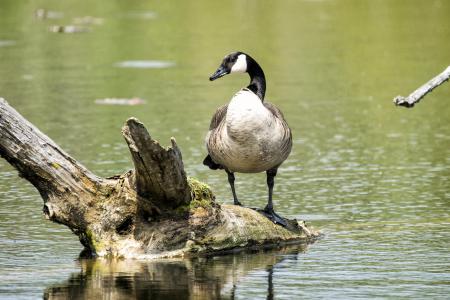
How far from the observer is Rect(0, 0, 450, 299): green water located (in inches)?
373

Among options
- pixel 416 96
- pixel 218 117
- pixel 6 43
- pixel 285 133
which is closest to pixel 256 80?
pixel 218 117

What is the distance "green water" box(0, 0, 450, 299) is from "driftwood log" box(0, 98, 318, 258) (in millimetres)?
239

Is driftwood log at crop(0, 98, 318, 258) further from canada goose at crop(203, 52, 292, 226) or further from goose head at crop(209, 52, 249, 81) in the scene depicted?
goose head at crop(209, 52, 249, 81)

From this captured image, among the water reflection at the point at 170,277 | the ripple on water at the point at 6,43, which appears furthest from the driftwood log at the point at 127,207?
the ripple on water at the point at 6,43

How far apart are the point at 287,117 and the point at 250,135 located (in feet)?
25.6

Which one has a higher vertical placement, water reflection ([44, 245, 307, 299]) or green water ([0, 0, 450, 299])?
green water ([0, 0, 450, 299])

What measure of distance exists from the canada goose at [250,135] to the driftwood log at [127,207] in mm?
453

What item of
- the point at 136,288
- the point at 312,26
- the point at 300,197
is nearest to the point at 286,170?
the point at 300,197

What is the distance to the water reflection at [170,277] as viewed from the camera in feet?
29.3

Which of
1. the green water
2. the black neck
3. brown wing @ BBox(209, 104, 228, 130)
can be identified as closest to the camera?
the green water

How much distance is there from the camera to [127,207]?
10273 millimetres

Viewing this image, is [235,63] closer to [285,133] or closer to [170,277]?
[285,133]

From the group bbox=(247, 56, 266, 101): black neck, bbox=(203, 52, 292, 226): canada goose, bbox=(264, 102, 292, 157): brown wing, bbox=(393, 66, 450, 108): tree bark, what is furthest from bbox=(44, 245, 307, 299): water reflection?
bbox=(393, 66, 450, 108): tree bark

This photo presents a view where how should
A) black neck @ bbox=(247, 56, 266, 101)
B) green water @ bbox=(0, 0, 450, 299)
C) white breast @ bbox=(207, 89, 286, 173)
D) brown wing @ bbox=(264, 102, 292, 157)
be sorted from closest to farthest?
green water @ bbox=(0, 0, 450, 299), white breast @ bbox=(207, 89, 286, 173), brown wing @ bbox=(264, 102, 292, 157), black neck @ bbox=(247, 56, 266, 101)
